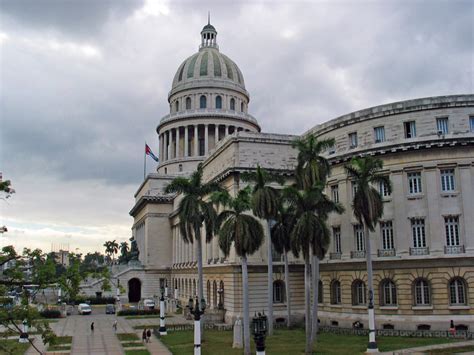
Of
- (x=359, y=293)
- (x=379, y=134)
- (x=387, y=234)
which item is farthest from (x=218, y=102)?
(x=359, y=293)

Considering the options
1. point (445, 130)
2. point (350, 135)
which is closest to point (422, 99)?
point (445, 130)

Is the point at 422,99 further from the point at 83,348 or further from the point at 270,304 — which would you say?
the point at 83,348

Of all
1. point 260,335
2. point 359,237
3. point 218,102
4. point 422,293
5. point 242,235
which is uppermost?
point 218,102

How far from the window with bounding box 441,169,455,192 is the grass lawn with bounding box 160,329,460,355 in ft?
41.8

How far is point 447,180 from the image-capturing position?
44875 mm

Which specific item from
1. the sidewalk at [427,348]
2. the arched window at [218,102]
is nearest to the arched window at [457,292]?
the sidewalk at [427,348]

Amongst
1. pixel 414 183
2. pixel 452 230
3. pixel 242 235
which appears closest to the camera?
pixel 242 235

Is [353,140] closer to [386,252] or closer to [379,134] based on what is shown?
[379,134]

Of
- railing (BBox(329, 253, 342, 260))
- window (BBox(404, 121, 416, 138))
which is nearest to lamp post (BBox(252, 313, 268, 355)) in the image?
railing (BBox(329, 253, 342, 260))

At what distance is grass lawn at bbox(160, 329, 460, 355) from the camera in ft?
120

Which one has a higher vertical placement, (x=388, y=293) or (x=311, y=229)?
(x=311, y=229)

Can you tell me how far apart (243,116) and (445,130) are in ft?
200

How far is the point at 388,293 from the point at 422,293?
118 inches

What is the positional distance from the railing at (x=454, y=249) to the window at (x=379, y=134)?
11.2 metres
